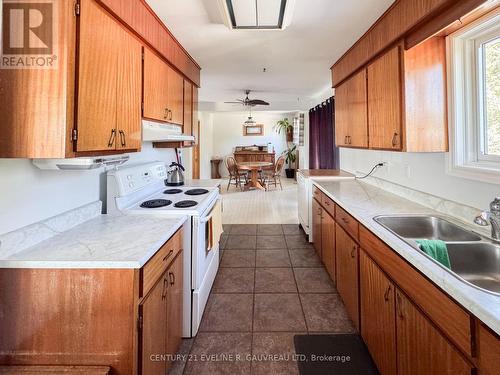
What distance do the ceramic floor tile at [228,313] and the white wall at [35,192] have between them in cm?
124

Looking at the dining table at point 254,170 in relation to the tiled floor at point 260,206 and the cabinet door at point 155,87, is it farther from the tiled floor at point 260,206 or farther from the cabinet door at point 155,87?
the cabinet door at point 155,87

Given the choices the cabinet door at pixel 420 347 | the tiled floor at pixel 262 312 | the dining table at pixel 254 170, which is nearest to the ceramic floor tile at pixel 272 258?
the tiled floor at pixel 262 312

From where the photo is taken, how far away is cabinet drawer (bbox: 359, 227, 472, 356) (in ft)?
2.78

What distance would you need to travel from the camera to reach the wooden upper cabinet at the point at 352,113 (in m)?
2.46

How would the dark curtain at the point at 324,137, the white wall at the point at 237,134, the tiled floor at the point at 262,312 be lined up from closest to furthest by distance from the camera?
the tiled floor at the point at 262,312 → the dark curtain at the point at 324,137 → the white wall at the point at 237,134

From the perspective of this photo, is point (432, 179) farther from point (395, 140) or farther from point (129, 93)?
point (129, 93)

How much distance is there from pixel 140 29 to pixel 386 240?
197 cm

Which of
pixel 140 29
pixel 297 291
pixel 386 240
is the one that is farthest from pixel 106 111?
pixel 297 291

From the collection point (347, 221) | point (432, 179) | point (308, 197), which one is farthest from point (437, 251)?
point (308, 197)

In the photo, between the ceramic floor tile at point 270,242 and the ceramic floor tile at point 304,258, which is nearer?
the ceramic floor tile at point 304,258

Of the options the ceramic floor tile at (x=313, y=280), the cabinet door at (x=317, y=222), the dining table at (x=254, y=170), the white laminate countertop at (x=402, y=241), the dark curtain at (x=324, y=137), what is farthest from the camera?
the dining table at (x=254, y=170)

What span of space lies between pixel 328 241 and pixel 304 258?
0.71m

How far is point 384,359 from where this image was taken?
55.2 inches

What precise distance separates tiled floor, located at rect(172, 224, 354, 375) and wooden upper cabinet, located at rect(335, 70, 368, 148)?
1.41 meters
